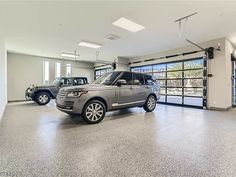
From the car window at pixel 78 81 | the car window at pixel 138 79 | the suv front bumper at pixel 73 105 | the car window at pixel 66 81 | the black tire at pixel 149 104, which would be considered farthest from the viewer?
the car window at pixel 78 81

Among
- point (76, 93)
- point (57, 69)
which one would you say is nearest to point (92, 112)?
point (76, 93)

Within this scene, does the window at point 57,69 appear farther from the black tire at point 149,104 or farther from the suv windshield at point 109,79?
the black tire at point 149,104

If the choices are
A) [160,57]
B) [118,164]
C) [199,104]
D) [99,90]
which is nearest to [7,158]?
[118,164]

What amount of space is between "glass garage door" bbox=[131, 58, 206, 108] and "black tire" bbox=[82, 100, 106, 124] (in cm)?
499

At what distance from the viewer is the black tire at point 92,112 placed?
13.4 feet

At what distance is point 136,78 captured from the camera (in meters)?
5.57

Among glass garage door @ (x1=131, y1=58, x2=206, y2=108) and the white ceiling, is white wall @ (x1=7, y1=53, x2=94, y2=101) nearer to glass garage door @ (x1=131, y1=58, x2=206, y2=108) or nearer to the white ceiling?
the white ceiling

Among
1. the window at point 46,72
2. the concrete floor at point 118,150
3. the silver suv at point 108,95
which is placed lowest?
the concrete floor at point 118,150

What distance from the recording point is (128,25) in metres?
4.66

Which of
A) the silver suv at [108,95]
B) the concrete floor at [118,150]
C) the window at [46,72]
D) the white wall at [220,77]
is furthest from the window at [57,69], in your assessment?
the white wall at [220,77]

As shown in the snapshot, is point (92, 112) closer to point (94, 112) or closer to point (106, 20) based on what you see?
point (94, 112)

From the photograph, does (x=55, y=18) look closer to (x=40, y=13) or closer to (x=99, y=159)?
(x=40, y=13)

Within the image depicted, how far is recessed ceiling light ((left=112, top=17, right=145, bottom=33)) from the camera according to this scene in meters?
4.32

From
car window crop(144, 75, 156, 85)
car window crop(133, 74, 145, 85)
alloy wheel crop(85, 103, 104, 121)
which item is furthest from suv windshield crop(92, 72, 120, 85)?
car window crop(144, 75, 156, 85)
